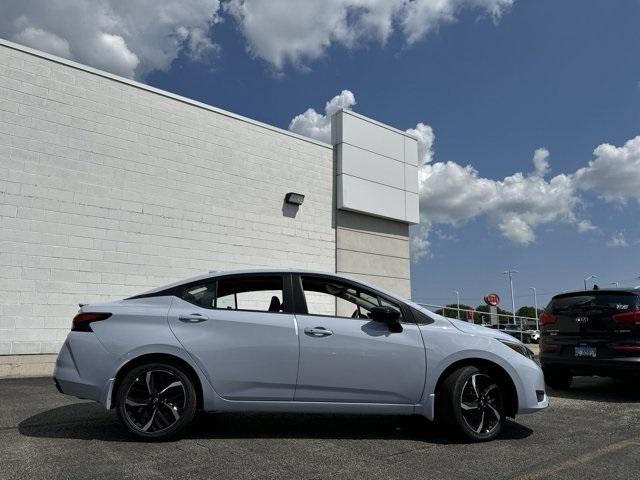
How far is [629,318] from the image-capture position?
732cm

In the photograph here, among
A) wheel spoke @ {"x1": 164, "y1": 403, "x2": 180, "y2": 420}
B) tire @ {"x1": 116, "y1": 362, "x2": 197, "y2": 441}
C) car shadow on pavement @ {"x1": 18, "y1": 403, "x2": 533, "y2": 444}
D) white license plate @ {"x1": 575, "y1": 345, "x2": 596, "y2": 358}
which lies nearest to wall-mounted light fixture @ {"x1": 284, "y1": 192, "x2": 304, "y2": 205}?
white license plate @ {"x1": 575, "y1": 345, "x2": 596, "y2": 358}

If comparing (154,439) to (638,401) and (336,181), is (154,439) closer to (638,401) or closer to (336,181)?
(638,401)

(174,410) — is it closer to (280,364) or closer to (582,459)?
(280,364)

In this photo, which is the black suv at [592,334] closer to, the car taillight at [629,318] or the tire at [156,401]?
the car taillight at [629,318]

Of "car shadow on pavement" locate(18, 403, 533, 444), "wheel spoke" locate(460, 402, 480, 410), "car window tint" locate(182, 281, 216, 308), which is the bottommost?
"car shadow on pavement" locate(18, 403, 533, 444)

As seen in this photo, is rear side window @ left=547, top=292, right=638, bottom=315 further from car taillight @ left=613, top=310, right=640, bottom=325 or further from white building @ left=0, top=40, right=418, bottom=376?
white building @ left=0, top=40, right=418, bottom=376

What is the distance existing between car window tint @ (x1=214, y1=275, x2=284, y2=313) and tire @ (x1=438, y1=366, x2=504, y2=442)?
5.65ft

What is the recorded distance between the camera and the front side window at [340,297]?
5121 millimetres

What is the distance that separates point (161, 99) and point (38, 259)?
4492mm

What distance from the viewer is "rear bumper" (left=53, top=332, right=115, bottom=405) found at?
15.3 ft

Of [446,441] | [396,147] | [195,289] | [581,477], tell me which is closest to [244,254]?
[396,147]

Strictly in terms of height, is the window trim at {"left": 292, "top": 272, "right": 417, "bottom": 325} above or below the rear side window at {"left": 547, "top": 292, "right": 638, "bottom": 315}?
below

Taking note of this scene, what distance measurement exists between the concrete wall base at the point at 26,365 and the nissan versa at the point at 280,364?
5758 mm

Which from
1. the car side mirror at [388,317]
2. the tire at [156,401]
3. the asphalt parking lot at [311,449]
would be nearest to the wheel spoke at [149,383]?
the tire at [156,401]
